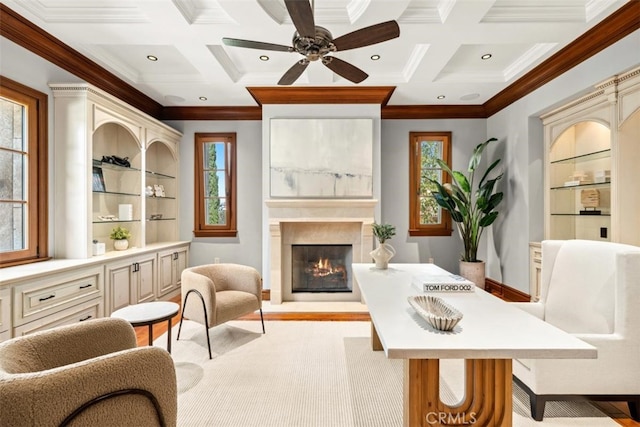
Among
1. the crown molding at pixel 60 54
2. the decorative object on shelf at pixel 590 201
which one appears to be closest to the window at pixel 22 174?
the crown molding at pixel 60 54

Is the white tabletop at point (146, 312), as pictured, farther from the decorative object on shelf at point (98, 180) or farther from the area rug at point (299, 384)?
the decorative object on shelf at point (98, 180)

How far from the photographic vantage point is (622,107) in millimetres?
2732

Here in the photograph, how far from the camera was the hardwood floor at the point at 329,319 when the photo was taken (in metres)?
1.87

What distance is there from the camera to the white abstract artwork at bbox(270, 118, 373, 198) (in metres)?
4.27

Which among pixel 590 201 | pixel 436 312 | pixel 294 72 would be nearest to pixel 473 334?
pixel 436 312

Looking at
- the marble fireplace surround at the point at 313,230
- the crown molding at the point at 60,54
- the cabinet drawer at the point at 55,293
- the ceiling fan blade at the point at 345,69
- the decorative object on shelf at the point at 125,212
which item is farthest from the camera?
the marble fireplace surround at the point at 313,230

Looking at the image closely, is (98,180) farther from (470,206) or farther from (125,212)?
(470,206)

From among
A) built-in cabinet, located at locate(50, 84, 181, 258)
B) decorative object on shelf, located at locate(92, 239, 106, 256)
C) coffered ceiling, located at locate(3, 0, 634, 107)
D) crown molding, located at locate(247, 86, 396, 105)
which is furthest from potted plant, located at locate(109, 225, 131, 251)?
crown molding, located at locate(247, 86, 396, 105)

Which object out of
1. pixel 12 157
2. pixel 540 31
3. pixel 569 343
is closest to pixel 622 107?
pixel 540 31

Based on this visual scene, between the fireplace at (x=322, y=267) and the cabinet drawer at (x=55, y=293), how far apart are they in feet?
7.80

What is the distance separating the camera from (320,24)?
109 inches

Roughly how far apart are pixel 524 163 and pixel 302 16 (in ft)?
11.5

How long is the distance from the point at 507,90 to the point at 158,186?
5.00 meters

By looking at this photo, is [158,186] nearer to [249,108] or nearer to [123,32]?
[249,108]
